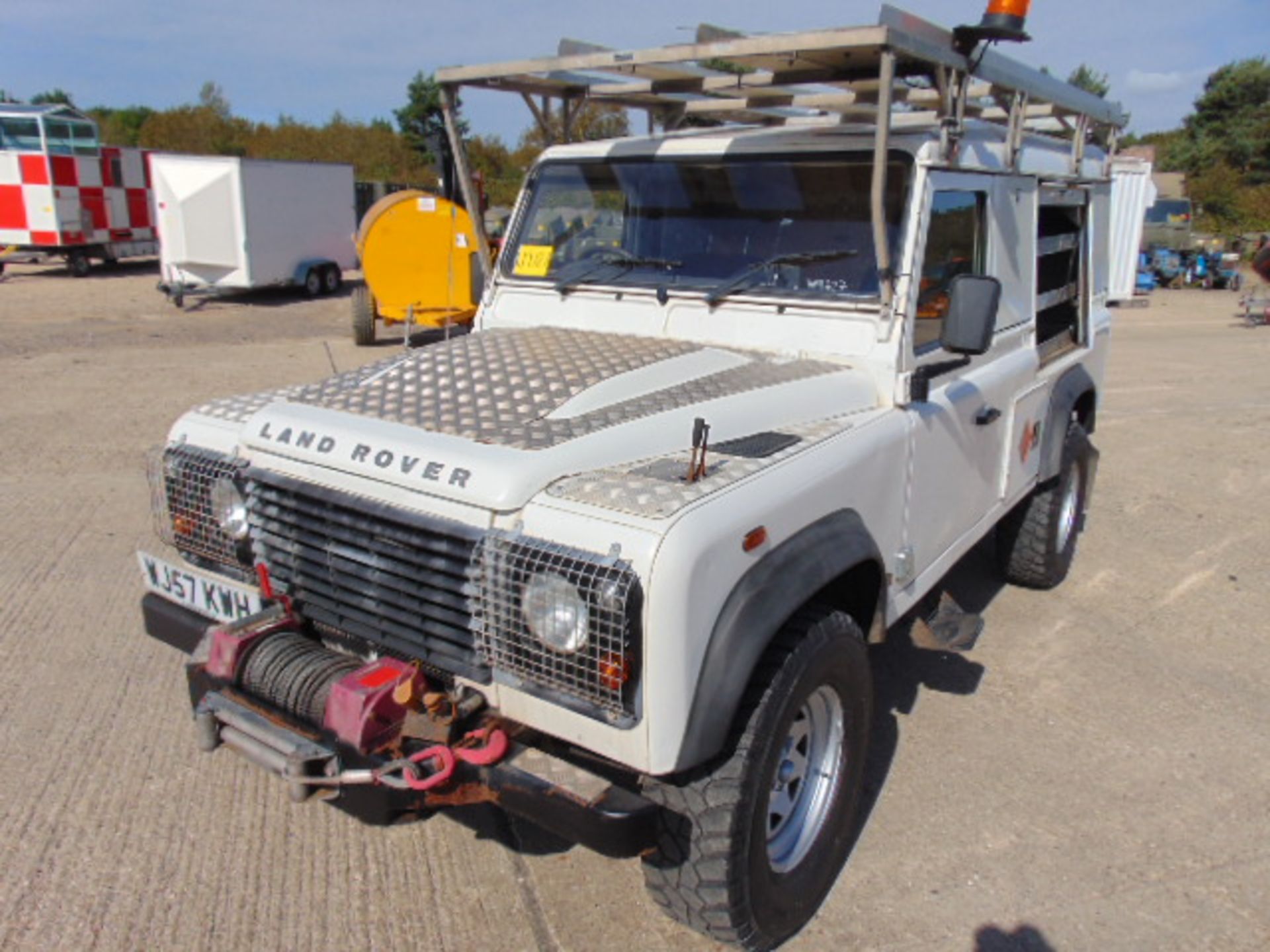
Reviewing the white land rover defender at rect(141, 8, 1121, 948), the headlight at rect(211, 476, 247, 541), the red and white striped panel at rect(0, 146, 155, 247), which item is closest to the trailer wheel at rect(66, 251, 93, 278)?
the red and white striped panel at rect(0, 146, 155, 247)

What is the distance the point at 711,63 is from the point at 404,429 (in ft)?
7.99

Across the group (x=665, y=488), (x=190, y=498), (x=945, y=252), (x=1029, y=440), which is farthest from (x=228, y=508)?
(x=1029, y=440)

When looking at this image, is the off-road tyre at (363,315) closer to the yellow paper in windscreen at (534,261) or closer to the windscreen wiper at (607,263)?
the yellow paper in windscreen at (534,261)

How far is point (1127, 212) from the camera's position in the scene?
16172 mm

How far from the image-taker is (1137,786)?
342 centimetres

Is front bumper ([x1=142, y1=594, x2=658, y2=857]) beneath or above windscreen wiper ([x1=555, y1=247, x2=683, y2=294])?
beneath

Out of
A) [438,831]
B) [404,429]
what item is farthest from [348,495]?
[438,831]

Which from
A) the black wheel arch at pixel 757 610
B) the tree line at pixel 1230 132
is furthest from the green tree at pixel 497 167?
the tree line at pixel 1230 132

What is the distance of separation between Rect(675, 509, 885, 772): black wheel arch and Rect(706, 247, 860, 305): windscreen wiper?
43.5 inches

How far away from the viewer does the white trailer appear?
14.1 meters

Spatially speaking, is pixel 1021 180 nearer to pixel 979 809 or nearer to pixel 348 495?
pixel 979 809

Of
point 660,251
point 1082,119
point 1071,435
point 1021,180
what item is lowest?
point 1071,435

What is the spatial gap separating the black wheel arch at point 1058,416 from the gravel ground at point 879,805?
760 millimetres

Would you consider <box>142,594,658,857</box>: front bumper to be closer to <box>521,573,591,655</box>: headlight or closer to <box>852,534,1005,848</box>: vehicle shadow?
<box>521,573,591,655</box>: headlight
